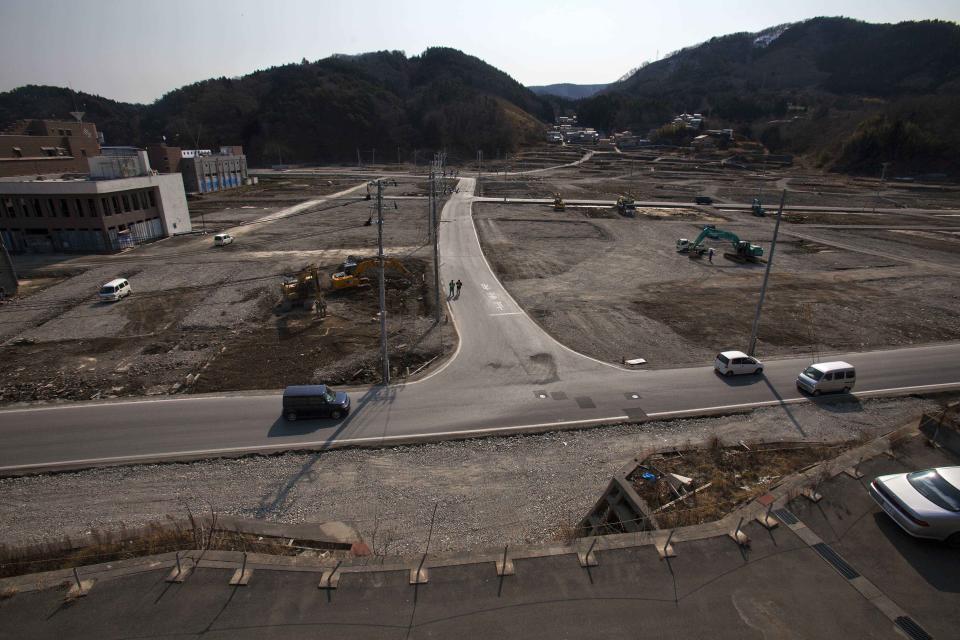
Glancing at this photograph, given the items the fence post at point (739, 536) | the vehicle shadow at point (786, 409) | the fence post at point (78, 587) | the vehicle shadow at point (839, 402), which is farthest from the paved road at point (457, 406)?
the fence post at point (739, 536)

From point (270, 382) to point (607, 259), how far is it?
Answer: 35.6 metres

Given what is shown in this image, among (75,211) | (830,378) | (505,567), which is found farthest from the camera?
(75,211)

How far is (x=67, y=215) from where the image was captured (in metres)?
47.0

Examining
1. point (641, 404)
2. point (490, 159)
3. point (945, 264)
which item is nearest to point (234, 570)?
point (641, 404)

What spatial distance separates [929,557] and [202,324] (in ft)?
116

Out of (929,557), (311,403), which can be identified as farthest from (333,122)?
(929,557)

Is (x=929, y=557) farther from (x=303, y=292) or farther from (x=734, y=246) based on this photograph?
(x=734, y=246)

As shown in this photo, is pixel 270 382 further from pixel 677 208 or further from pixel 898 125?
pixel 898 125

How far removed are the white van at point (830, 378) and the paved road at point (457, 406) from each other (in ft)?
3.29

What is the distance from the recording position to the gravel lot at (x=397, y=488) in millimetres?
14602

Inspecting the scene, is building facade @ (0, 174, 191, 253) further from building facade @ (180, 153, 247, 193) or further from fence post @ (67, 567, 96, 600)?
fence post @ (67, 567, 96, 600)

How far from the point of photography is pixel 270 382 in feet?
76.3

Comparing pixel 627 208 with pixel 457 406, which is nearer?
pixel 457 406

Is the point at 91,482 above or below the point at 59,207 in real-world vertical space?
below
